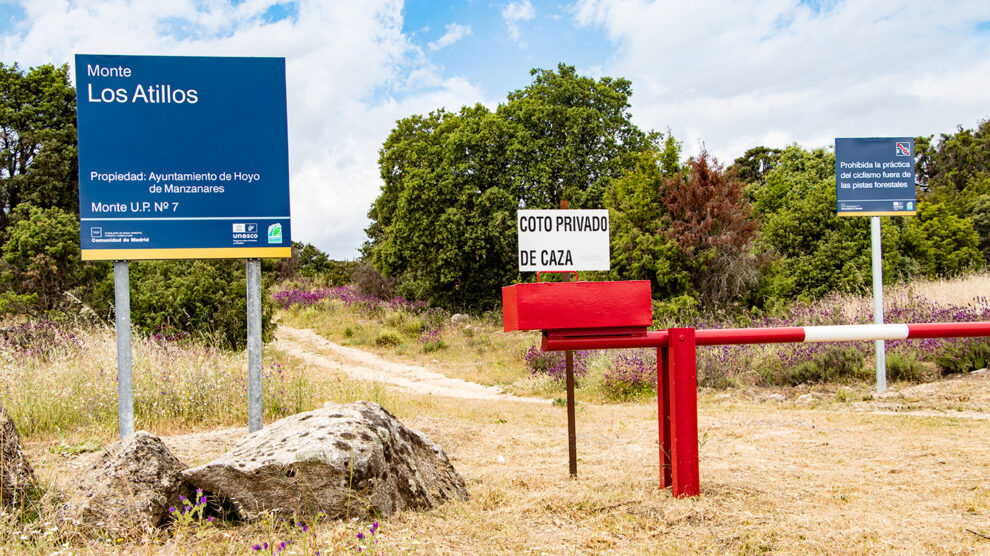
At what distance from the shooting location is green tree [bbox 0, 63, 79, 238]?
78.9 feet

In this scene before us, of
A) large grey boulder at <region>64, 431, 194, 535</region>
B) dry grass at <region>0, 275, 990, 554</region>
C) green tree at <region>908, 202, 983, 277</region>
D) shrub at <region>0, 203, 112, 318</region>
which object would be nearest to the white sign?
dry grass at <region>0, 275, 990, 554</region>

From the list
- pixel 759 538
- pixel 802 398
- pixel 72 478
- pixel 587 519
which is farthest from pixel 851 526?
pixel 802 398

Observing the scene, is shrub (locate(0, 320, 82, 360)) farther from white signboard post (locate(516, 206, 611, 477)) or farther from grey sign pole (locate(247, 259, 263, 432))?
white signboard post (locate(516, 206, 611, 477))

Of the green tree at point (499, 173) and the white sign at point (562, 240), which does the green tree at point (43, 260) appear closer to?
the white sign at point (562, 240)

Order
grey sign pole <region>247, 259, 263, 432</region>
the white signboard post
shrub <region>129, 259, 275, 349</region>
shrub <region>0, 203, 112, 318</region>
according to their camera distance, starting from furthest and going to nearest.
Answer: shrub <region>129, 259, 275, 349</region> < shrub <region>0, 203, 112, 318</region> < grey sign pole <region>247, 259, 263, 432</region> < the white signboard post

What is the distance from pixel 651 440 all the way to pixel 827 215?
41.8ft

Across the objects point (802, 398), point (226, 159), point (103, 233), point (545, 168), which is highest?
point (545, 168)

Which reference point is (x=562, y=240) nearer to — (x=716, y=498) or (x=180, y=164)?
(x=716, y=498)

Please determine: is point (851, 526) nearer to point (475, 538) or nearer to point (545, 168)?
point (475, 538)

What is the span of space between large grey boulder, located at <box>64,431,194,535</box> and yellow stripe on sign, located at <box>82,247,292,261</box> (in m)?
1.84

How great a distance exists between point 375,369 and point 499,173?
10459mm

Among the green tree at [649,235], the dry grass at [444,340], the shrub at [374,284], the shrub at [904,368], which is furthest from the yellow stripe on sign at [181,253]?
the shrub at [374,284]

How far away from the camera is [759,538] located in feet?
10.3

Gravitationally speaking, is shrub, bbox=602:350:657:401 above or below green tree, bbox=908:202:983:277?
below
